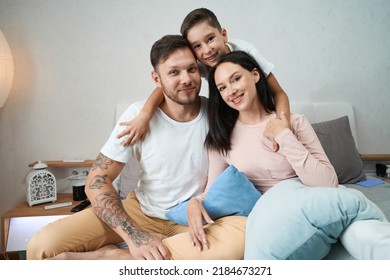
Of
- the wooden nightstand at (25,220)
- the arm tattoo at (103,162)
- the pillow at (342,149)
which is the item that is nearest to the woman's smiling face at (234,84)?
the arm tattoo at (103,162)

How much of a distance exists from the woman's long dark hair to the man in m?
0.04

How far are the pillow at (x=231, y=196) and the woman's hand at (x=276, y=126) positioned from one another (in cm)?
14

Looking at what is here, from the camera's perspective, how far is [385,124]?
1019 millimetres

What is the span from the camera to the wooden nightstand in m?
0.88

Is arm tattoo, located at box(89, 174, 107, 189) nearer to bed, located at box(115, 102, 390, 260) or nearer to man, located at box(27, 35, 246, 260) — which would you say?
man, located at box(27, 35, 246, 260)

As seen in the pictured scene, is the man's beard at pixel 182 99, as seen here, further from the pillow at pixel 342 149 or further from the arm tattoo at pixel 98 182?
the pillow at pixel 342 149

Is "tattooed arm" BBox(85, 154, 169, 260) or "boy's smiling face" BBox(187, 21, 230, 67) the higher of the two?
"boy's smiling face" BBox(187, 21, 230, 67)

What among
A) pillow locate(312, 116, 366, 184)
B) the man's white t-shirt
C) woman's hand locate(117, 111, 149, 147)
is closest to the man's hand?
the man's white t-shirt

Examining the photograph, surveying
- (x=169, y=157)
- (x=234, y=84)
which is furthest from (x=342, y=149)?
(x=169, y=157)

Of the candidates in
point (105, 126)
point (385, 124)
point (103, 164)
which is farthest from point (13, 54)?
point (385, 124)

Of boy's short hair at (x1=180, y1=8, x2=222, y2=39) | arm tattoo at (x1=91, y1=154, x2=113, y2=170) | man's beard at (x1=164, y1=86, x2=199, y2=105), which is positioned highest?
boy's short hair at (x1=180, y1=8, x2=222, y2=39)

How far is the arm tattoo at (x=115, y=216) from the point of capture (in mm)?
721

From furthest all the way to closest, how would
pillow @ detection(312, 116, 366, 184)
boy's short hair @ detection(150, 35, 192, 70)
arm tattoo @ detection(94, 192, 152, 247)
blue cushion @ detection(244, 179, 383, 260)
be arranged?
pillow @ detection(312, 116, 366, 184) < boy's short hair @ detection(150, 35, 192, 70) < arm tattoo @ detection(94, 192, 152, 247) < blue cushion @ detection(244, 179, 383, 260)
